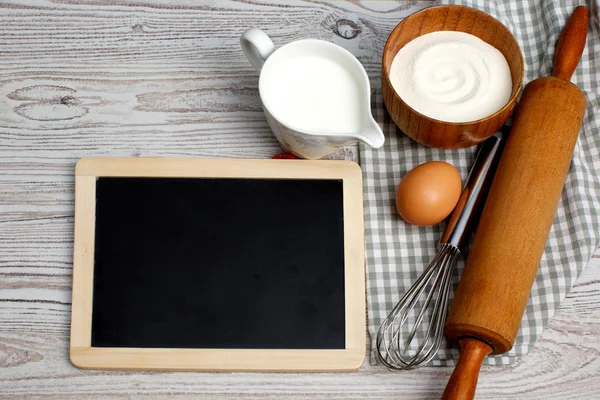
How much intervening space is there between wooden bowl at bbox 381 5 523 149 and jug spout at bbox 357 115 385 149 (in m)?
0.06

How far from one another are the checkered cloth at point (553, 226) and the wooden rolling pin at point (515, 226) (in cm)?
5

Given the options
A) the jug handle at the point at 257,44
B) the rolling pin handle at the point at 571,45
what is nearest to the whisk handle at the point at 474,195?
the rolling pin handle at the point at 571,45

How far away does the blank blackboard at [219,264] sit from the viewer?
718mm

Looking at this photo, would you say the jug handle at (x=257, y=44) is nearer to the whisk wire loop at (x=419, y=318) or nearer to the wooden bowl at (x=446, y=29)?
the wooden bowl at (x=446, y=29)

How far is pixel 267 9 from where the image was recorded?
85 centimetres

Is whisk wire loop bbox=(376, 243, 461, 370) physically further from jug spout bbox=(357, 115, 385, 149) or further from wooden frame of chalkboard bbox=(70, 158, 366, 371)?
jug spout bbox=(357, 115, 385, 149)

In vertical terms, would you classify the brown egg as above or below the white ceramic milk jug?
below

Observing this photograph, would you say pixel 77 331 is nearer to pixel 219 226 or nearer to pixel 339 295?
pixel 219 226

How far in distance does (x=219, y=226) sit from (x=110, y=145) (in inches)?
7.1

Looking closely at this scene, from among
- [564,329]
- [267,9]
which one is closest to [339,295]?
[564,329]

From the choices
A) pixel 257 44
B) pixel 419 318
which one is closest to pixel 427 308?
pixel 419 318

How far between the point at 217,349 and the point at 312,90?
31 centimetres

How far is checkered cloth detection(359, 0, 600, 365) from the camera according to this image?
0.74 meters

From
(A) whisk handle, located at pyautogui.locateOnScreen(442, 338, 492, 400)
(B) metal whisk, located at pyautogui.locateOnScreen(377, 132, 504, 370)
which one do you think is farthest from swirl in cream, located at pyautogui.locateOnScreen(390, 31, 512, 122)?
(A) whisk handle, located at pyautogui.locateOnScreen(442, 338, 492, 400)
